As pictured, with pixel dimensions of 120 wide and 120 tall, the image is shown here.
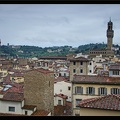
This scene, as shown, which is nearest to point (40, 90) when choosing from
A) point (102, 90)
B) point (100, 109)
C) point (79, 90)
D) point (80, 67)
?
point (79, 90)

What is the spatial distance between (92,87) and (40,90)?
1.79 metres

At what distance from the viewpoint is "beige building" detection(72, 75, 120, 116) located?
8.43 m

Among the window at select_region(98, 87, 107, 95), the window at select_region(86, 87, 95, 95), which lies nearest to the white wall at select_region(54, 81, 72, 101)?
the window at select_region(86, 87, 95, 95)

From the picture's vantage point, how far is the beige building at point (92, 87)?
8430 millimetres

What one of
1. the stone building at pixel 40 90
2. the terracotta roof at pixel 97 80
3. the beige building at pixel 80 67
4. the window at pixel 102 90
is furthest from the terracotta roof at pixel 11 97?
the beige building at pixel 80 67

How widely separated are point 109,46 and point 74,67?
2070 centimetres

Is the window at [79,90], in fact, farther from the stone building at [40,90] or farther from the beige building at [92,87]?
the stone building at [40,90]

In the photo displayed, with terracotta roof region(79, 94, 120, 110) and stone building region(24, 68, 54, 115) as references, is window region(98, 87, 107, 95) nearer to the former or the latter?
stone building region(24, 68, 54, 115)

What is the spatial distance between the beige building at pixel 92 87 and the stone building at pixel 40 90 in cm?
101

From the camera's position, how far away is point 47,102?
7.91 meters

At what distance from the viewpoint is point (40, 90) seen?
792 cm

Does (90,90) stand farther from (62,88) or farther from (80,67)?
(80,67)

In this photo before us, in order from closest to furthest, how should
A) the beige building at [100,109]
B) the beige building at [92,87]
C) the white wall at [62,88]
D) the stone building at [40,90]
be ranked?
the beige building at [100,109] < the stone building at [40,90] < the beige building at [92,87] < the white wall at [62,88]

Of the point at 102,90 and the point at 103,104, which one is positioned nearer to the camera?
the point at 103,104
